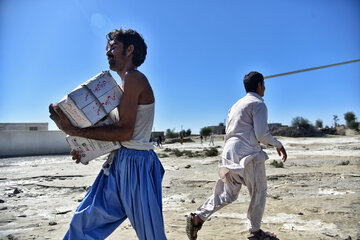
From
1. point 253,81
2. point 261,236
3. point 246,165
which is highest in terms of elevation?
point 253,81

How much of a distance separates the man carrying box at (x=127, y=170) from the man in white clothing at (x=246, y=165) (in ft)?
3.74

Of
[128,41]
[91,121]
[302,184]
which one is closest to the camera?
[91,121]

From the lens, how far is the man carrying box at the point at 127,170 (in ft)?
5.25

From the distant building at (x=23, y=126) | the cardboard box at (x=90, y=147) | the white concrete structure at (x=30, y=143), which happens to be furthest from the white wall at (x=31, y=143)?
the cardboard box at (x=90, y=147)

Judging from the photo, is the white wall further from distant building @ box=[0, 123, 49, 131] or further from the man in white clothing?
the man in white clothing

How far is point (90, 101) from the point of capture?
1.56m

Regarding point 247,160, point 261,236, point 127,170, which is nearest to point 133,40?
point 127,170

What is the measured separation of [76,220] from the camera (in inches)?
62.9

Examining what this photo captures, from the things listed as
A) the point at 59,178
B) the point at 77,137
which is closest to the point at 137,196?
the point at 77,137

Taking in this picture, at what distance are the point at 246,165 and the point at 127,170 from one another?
1.37m

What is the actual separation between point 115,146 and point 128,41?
72 cm

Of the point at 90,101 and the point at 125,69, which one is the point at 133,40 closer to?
the point at 125,69

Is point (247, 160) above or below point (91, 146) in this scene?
below

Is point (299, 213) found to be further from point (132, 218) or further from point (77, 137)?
point (77, 137)
